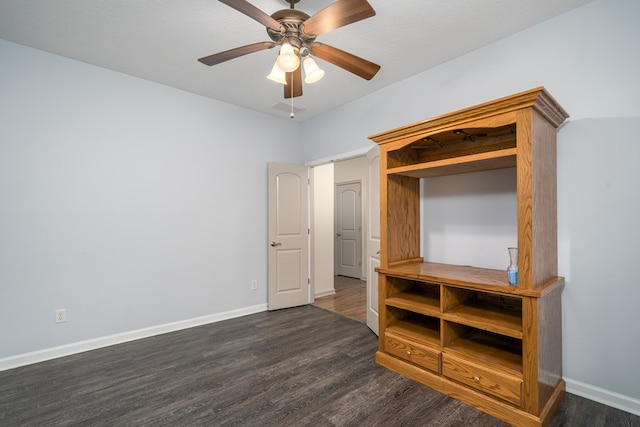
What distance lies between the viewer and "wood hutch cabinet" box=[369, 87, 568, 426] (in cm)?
187

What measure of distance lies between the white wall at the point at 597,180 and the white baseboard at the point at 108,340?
3566 millimetres

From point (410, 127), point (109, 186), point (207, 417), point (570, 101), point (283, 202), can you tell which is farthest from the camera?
point (283, 202)

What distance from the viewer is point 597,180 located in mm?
2121

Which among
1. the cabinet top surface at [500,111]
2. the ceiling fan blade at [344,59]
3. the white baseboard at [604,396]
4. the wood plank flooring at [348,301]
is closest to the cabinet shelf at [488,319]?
the white baseboard at [604,396]

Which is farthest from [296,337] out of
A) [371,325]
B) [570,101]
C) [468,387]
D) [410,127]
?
[570,101]

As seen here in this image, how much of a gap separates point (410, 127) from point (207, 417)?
259 centimetres

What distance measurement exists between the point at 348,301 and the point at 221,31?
3.94 m

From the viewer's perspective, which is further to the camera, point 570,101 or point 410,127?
point 410,127

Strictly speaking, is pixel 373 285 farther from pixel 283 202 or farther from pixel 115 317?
pixel 115 317

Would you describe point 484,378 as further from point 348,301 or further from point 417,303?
point 348,301

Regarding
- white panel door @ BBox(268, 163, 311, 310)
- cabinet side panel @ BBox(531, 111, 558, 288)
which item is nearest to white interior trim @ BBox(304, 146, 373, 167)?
white panel door @ BBox(268, 163, 311, 310)

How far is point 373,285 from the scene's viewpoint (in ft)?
11.5

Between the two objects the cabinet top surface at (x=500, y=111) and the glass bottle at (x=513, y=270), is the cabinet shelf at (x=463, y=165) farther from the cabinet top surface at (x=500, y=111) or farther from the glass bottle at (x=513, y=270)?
the glass bottle at (x=513, y=270)

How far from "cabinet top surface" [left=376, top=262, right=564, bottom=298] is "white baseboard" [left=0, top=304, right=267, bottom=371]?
2362 mm
